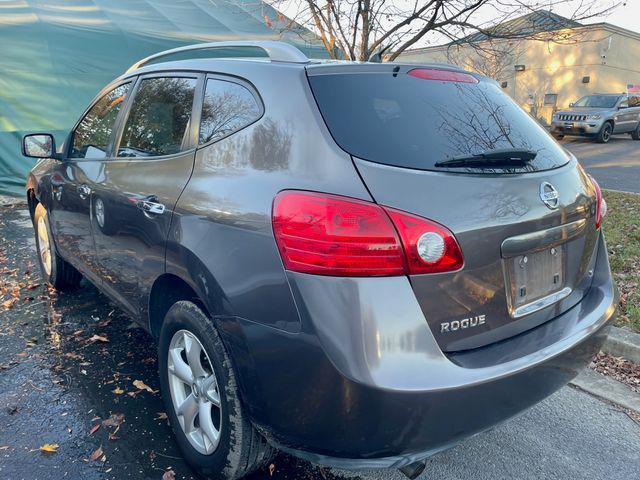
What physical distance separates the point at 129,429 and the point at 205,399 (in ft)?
2.31

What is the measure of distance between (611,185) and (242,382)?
974 cm

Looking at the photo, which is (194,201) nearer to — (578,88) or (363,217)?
(363,217)

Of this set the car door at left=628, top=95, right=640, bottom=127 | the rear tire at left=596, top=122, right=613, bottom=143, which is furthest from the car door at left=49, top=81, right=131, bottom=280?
the car door at left=628, top=95, right=640, bottom=127

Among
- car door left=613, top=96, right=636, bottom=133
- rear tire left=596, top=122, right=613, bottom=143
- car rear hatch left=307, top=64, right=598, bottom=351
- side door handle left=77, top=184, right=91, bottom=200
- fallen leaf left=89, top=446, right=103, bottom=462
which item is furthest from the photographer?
car door left=613, top=96, right=636, bottom=133

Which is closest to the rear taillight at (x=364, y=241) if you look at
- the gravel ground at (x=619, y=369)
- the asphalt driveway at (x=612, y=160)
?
the gravel ground at (x=619, y=369)

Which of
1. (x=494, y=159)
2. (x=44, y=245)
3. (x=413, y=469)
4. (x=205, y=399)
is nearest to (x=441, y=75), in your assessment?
(x=494, y=159)

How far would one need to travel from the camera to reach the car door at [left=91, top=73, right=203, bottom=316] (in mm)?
2451

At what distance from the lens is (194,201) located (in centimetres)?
221

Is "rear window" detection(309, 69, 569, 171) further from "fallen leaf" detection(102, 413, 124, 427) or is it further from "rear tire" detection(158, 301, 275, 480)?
"fallen leaf" detection(102, 413, 124, 427)

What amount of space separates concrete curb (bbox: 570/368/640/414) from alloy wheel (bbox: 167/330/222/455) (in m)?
2.28

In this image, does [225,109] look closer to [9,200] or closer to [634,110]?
[9,200]

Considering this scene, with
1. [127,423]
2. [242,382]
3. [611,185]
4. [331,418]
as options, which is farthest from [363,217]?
[611,185]

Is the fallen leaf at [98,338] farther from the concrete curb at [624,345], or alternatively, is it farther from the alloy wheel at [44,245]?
the concrete curb at [624,345]

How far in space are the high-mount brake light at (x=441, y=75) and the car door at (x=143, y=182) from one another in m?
1.03
